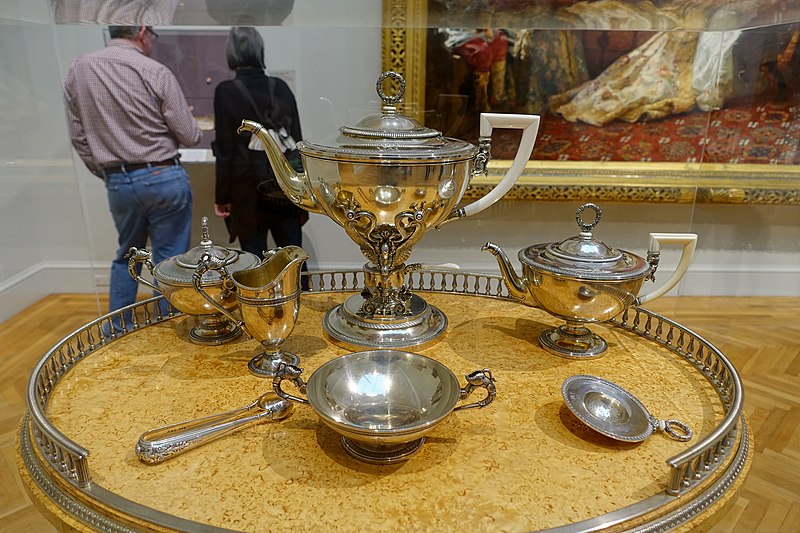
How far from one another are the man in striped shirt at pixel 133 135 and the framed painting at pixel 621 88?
60 cm

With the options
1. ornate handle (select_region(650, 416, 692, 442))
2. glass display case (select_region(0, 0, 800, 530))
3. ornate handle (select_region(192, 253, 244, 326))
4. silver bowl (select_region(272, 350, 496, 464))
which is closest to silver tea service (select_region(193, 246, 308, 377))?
ornate handle (select_region(192, 253, 244, 326))

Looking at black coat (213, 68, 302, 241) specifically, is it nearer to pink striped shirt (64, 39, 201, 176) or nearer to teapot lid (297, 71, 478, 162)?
pink striped shirt (64, 39, 201, 176)

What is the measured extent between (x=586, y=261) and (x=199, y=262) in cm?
49

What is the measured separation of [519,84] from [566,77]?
136mm

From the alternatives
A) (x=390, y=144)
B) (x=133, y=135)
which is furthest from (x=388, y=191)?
(x=133, y=135)

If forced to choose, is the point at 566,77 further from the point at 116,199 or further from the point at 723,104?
the point at 116,199

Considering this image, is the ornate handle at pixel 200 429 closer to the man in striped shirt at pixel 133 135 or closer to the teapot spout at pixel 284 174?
the teapot spout at pixel 284 174

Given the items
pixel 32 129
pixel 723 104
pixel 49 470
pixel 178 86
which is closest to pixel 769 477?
pixel 723 104

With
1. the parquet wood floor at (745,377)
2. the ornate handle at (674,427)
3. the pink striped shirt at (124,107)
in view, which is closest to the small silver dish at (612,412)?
the ornate handle at (674,427)

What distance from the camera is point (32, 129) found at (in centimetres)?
167

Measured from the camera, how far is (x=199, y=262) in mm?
714

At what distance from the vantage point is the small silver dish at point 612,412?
57 cm

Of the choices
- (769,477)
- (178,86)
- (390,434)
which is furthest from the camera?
(178,86)

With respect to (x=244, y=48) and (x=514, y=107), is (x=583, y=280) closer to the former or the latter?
(x=514, y=107)
